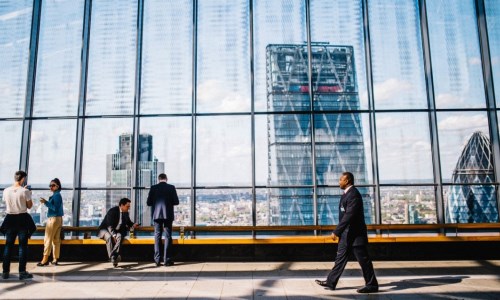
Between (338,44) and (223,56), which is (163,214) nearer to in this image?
(223,56)

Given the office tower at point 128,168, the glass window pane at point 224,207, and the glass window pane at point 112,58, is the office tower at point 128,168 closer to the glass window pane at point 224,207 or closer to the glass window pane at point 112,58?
the glass window pane at point 112,58

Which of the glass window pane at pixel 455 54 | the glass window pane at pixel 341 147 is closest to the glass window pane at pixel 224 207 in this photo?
the glass window pane at pixel 341 147

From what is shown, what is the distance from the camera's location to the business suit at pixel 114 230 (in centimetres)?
508

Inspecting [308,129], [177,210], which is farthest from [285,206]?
[177,210]

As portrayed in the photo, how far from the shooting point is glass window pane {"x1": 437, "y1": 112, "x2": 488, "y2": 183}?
19.9ft

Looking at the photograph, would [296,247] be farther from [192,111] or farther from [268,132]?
[192,111]

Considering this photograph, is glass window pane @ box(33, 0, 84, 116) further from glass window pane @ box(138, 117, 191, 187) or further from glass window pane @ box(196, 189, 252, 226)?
glass window pane @ box(196, 189, 252, 226)

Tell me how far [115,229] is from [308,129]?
12.3 ft

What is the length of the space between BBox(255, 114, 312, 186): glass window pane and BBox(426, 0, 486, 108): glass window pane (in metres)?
2.67

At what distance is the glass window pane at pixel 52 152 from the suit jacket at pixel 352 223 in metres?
4.99

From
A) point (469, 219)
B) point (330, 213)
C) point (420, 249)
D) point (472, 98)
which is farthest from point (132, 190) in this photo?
point (472, 98)

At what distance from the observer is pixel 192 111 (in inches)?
248

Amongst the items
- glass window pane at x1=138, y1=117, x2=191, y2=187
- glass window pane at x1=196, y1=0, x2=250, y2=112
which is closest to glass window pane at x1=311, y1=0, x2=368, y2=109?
glass window pane at x1=196, y1=0, x2=250, y2=112

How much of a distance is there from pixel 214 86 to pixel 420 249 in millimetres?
4644
